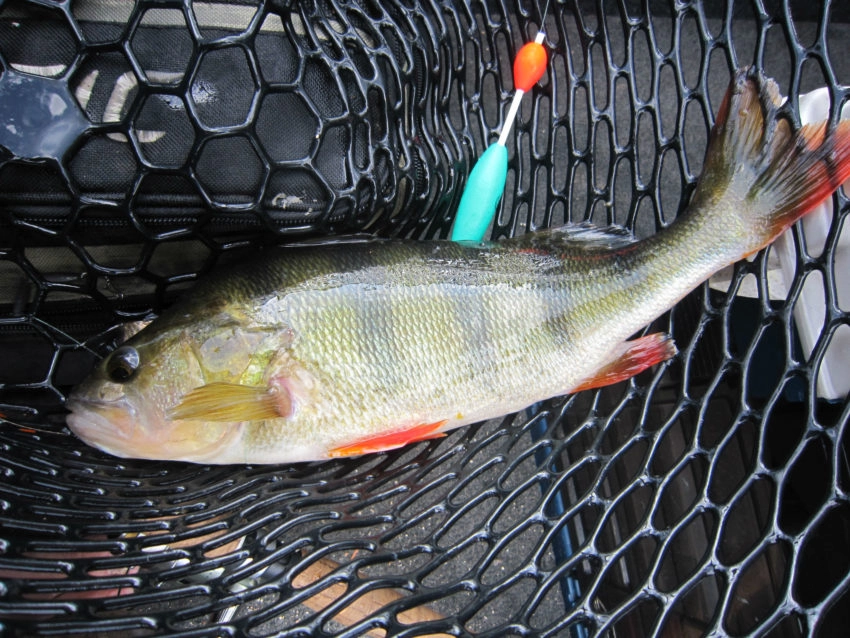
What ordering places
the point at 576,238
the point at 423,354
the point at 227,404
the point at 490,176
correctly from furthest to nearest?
the point at 490,176 → the point at 576,238 → the point at 423,354 → the point at 227,404

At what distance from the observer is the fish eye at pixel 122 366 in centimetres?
121

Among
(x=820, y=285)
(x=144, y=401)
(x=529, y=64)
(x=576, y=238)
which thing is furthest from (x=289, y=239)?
(x=820, y=285)

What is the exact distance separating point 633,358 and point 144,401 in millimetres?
1136

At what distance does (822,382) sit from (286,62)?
62.6 inches

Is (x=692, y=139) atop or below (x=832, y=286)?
atop

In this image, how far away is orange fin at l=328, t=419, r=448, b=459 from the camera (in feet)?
4.17

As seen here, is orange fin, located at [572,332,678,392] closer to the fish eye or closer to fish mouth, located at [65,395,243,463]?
fish mouth, located at [65,395,243,463]

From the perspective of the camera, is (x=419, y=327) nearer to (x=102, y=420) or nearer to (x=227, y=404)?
(x=227, y=404)

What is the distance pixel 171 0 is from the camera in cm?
106

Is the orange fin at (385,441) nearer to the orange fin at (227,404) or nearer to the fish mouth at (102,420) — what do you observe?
the orange fin at (227,404)

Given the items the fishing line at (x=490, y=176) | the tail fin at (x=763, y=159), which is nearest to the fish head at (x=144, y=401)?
the fishing line at (x=490, y=176)

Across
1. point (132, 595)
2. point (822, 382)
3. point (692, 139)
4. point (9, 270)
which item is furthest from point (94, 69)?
point (692, 139)

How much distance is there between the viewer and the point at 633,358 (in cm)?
134

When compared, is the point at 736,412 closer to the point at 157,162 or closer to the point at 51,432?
the point at 157,162
